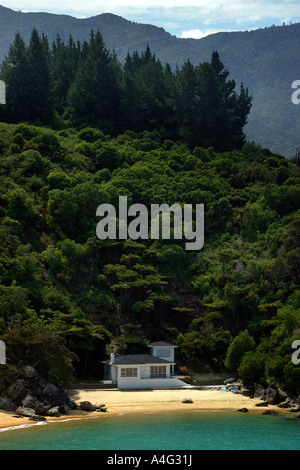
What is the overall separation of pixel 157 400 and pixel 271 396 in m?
8.30

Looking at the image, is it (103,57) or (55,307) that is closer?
(55,307)

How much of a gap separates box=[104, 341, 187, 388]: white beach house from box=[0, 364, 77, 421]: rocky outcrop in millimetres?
7574

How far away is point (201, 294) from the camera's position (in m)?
64.1

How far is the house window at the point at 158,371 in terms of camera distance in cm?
5484

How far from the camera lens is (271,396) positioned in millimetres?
49250

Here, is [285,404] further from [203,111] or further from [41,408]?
[203,111]

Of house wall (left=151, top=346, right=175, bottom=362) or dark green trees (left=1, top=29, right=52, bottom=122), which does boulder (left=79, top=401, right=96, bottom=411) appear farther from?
dark green trees (left=1, top=29, right=52, bottom=122)

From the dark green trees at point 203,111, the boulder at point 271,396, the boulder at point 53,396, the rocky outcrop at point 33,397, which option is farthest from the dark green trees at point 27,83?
the boulder at point 271,396

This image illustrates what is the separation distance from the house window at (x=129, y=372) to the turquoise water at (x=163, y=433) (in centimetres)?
803

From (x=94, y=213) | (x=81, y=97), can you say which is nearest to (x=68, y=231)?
(x=94, y=213)

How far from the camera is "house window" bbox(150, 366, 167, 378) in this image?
54844mm

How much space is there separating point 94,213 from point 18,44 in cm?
3551

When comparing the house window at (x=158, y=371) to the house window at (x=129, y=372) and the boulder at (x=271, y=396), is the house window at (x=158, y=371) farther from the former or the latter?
the boulder at (x=271, y=396)

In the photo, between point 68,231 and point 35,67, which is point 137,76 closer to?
point 35,67
